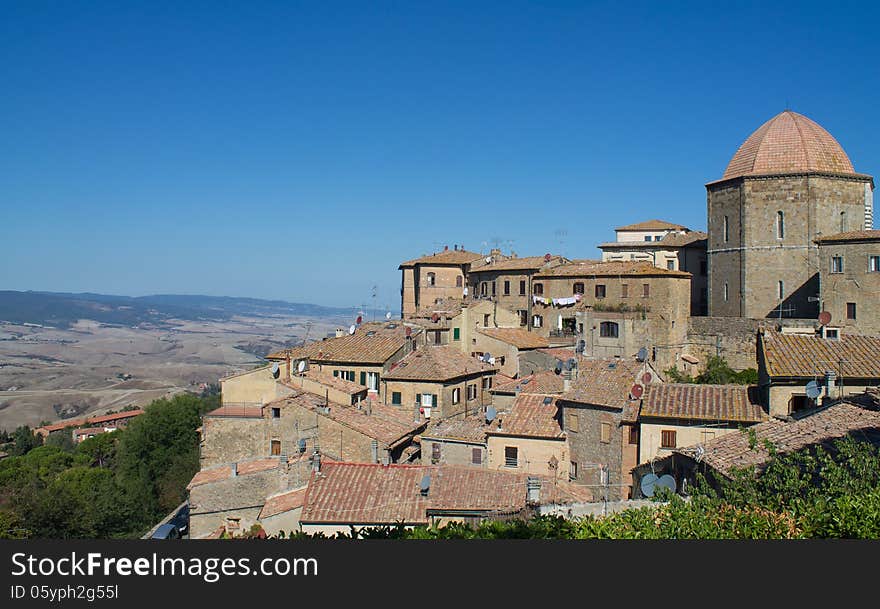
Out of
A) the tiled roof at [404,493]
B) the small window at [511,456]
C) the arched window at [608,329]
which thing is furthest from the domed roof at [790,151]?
the tiled roof at [404,493]

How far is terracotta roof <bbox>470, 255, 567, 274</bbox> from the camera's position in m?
48.7

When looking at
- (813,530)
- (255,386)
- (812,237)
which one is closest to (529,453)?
(255,386)

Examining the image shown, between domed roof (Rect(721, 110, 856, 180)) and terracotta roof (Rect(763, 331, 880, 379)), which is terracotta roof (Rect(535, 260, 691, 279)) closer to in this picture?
domed roof (Rect(721, 110, 856, 180))

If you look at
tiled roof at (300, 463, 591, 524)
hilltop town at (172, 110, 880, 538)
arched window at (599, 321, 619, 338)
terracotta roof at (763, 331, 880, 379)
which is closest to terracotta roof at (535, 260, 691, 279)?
hilltop town at (172, 110, 880, 538)

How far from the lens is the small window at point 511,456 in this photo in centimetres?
2736

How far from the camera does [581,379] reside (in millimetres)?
28578

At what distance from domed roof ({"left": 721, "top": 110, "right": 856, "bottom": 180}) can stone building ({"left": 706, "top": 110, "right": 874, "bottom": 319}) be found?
0.17 ft

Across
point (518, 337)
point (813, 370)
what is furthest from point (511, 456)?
point (518, 337)

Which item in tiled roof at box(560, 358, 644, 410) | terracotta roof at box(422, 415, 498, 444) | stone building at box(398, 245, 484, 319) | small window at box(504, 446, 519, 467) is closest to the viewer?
tiled roof at box(560, 358, 644, 410)

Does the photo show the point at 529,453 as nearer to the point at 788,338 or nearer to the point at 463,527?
the point at 788,338

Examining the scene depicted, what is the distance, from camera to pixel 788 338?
1011 inches

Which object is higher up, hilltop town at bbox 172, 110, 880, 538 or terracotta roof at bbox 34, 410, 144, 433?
hilltop town at bbox 172, 110, 880, 538

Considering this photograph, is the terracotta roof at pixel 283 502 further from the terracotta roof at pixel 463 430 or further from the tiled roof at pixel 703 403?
the tiled roof at pixel 703 403

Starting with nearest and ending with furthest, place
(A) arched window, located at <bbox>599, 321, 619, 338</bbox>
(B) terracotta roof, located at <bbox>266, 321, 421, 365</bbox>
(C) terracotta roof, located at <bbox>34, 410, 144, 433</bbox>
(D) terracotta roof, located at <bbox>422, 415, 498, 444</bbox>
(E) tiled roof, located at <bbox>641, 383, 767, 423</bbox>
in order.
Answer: (E) tiled roof, located at <bbox>641, 383, 767, 423</bbox>, (D) terracotta roof, located at <bbox>422, 415, 498, 444</bbox>, (B) terracotta roof, located at <bbox>266, 321, 421, 365</bbox>, (A) arched window, located at <bbox>599, 321, 619, 338</bbox>, (C) terracotta roof, located at <bbox>34, 410, 144, 433</bbox>
